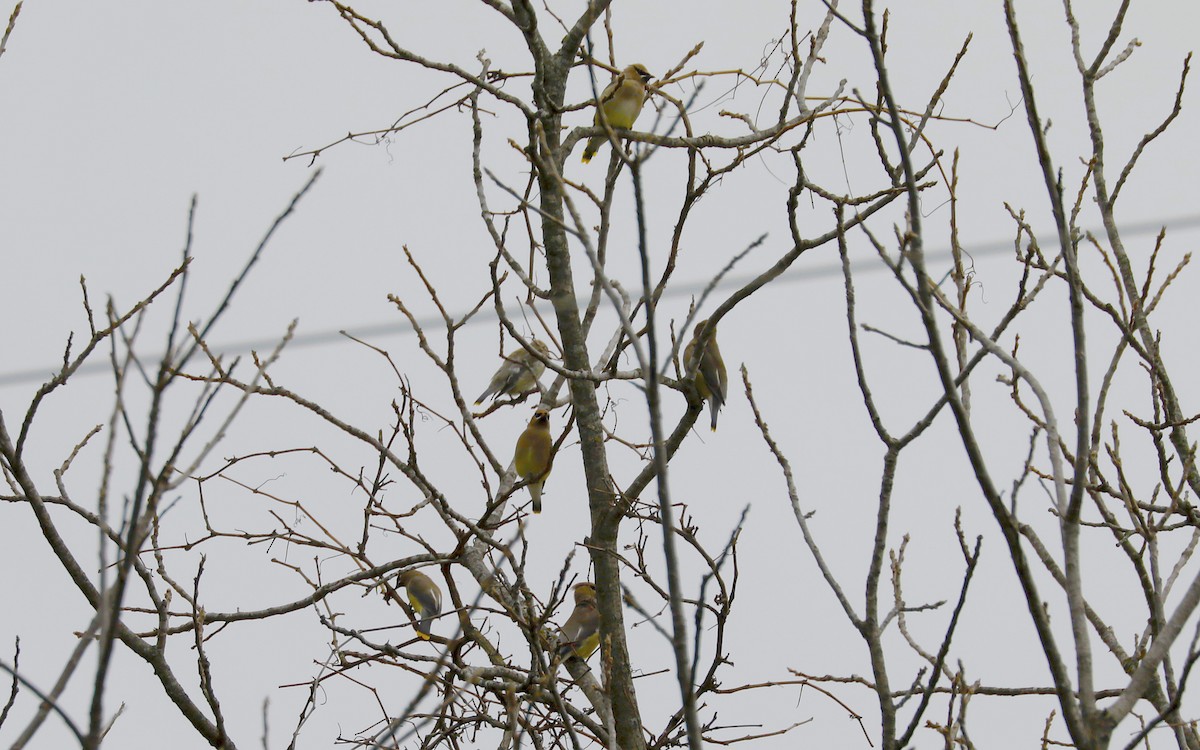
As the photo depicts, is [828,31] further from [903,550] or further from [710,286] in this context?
[710,286]

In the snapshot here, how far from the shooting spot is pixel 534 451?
506 cm

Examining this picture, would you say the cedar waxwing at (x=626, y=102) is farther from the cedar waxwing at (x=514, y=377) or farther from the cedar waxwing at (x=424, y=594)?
the cedar waxwing at (x=424, y=594)

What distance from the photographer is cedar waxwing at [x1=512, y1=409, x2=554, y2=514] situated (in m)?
4.79

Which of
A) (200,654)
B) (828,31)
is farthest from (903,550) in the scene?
(828,31)

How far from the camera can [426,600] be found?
5.74m

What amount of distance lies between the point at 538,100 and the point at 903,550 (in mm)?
1581

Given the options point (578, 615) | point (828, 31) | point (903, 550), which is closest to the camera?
point (903, 550)

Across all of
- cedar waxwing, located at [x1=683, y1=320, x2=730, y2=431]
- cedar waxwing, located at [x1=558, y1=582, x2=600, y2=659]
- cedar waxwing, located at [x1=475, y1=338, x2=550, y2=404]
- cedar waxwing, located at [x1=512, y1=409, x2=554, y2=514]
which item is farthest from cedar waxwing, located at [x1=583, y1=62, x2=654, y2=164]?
cedar waxwing, located at [x1=558, y1=582, x2=600, y2=659]

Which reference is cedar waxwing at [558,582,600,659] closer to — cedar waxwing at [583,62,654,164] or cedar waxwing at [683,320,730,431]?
cedar waxwing at [683,320,730,431]

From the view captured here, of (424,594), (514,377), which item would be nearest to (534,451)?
(424,594)

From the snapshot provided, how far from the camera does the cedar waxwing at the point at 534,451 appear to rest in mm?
4785

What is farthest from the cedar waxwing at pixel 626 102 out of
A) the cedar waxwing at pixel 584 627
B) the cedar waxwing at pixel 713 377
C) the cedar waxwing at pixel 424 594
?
the cedar waxwing at pixel 424 594

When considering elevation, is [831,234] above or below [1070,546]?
above

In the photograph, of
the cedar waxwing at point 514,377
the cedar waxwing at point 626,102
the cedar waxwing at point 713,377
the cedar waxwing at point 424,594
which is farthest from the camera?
the cedar waxwing at point 514,377
